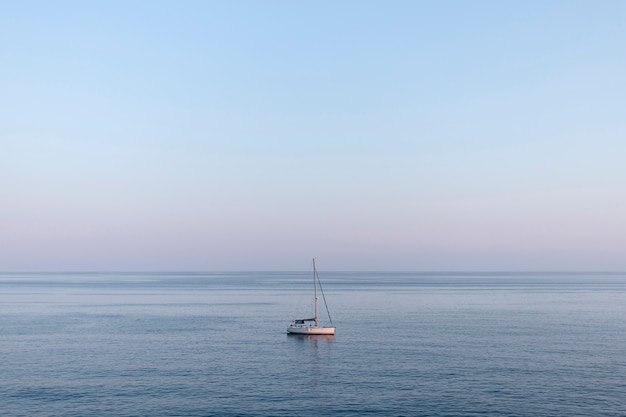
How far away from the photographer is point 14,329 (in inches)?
5231

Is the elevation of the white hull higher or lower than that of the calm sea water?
higher

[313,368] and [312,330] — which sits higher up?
[312,330]

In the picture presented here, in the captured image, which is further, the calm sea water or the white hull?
the white hull

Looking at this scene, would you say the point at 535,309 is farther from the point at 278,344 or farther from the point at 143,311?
the point at 143,311

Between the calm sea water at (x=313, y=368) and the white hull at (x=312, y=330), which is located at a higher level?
the white hull at (x=312, y=330)

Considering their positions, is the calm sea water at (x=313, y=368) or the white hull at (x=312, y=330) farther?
the white hull at (x=312, y=330)

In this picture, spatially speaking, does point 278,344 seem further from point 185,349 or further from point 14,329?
point 14,329

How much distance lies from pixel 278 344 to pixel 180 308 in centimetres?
8967

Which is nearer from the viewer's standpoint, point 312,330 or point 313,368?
point 313,368

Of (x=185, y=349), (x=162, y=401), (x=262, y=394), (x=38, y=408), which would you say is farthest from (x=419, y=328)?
(x=38, y=408)

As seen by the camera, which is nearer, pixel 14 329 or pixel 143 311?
pixel 14 329

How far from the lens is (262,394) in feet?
241

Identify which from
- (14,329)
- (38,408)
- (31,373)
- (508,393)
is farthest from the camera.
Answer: (14,329)

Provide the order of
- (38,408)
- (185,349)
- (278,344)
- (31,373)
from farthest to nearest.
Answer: (278,344), (185,349), (31,373), (38,408)
